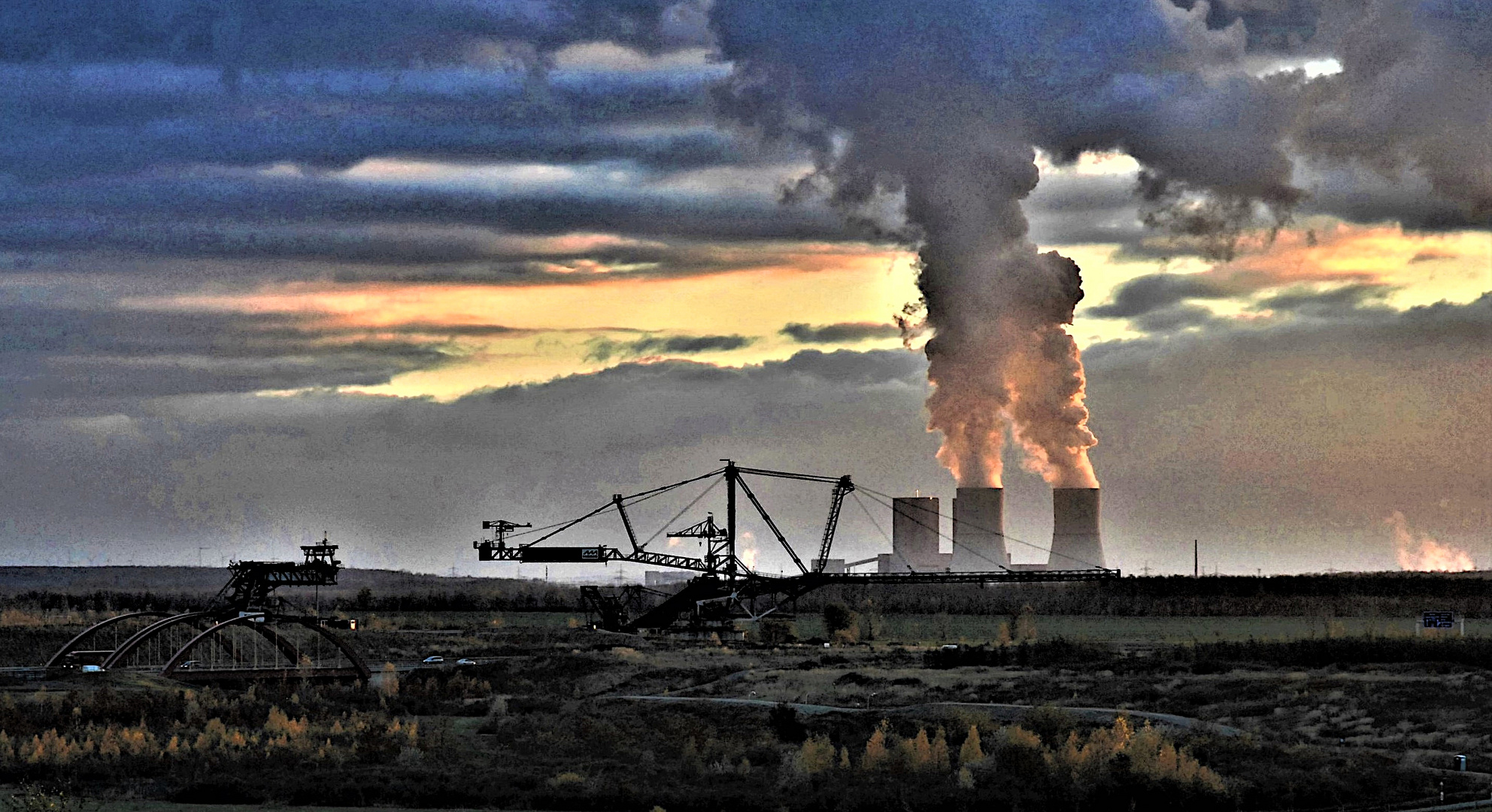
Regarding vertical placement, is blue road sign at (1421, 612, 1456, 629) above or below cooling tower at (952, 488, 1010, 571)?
below

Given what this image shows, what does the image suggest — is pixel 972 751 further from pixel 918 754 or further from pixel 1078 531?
pixel 1078 531

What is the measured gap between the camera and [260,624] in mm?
76750

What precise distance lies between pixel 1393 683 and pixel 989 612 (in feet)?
255

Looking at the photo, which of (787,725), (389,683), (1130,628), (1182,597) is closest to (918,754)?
(787,725)

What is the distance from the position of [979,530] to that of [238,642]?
71199 mm

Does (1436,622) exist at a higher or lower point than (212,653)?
higher

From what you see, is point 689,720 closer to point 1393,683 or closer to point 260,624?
point 260,624

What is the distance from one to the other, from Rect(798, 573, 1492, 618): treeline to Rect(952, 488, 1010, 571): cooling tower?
495 cm

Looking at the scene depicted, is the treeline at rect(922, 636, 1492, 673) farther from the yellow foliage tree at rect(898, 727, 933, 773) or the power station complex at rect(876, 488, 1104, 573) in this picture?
the power station complex at rect(876, 488, 1104, 573)

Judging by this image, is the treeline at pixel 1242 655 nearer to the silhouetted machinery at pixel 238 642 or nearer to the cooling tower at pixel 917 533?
the silhouetted machinery at pixel 238 642

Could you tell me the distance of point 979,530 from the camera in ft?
465

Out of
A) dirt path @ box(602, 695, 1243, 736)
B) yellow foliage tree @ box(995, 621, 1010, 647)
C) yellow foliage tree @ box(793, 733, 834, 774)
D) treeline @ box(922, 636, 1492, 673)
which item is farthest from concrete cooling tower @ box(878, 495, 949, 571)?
yellow foliage tree @ box(793, 733, 834, 774)

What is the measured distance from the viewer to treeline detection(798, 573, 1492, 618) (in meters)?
143

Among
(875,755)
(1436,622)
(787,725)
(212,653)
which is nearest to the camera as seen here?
(875,755)
